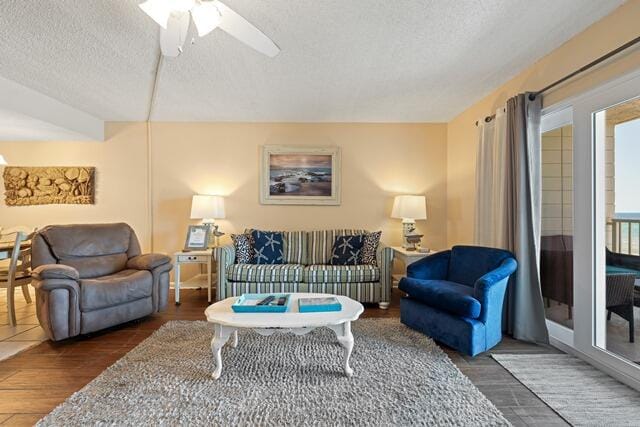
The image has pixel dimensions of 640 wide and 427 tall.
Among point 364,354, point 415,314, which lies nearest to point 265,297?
point 364,354

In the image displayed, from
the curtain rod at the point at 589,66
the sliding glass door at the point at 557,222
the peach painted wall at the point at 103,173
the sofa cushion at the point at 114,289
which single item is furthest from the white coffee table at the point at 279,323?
the peach painted wall at the point at 103,173

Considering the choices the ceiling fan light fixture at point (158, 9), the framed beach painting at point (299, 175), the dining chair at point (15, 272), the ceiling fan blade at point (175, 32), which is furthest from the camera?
the framed beach painting at point (299, 175)

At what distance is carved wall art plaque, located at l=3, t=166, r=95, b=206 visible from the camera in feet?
14.4

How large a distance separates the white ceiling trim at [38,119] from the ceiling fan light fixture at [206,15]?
271 centimetres

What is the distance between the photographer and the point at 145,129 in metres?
4.47

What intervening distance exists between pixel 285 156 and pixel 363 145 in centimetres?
114

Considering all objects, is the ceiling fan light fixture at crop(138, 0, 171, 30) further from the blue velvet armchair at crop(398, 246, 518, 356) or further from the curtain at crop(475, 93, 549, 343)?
the curtain at crop(475, 93, 549, 343)

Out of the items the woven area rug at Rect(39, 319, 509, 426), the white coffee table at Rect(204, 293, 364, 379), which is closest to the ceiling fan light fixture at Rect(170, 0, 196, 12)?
the white coffee table at Rect(204, 293, 364, 379)

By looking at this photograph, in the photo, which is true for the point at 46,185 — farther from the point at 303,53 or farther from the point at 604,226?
the point at 604,226

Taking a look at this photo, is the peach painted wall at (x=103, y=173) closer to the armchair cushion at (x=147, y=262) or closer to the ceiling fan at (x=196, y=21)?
the armchair cushion at (x=147, y=262)

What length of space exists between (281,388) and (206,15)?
223 centimetres

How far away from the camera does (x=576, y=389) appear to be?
198 centimetres

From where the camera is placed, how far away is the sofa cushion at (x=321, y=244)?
13.4 feet

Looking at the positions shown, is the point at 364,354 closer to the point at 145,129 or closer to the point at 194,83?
the point at 194,83
